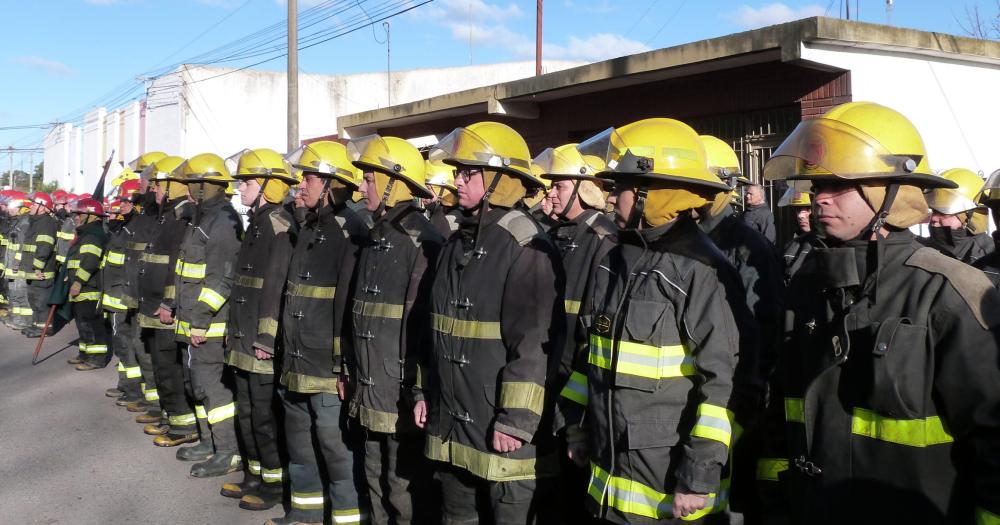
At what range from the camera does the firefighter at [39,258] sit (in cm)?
1479

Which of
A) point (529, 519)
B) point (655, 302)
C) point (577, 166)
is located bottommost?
point (529, 519)

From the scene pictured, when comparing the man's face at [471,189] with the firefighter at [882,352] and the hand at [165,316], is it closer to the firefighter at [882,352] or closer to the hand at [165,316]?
the firefighter at [882,352]

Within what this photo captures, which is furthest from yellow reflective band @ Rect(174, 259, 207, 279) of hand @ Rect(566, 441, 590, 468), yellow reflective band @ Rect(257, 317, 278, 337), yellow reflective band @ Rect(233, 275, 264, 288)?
hand @ Rect(566, 441, 590, 468)

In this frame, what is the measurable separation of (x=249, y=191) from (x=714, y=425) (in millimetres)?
5250

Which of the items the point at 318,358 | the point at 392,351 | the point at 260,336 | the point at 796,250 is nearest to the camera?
the point at 392,351

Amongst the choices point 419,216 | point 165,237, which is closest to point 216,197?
point 165,237

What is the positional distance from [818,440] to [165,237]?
7043 mm

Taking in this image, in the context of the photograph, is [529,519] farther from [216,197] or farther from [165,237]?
[165,237]

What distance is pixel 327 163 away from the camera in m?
5.81

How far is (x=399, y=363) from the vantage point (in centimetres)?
476

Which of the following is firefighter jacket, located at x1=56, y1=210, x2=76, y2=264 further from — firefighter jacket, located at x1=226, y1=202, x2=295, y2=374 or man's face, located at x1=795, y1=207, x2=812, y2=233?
man's face, located at x1=795, y1=207, x2=812, y2=233

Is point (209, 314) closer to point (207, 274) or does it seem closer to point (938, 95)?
point (207, 274)

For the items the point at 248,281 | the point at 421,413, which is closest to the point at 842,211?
the point at 421,413

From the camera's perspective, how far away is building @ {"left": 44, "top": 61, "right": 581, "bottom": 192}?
1224 inches
